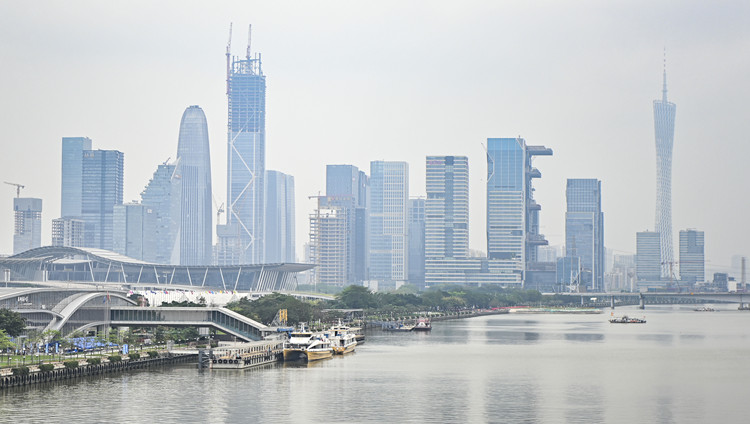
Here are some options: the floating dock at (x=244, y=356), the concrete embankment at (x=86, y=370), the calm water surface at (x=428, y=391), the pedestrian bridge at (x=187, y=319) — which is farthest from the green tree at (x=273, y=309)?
the concrete embankment at (x=86, y=370)

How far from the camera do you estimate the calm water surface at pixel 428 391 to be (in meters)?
72.4

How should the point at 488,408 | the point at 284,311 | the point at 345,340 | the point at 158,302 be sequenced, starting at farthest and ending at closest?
1. the point at 158,302
2. the point at 284,311
3. the point at 345,340
4. the point at 488,408

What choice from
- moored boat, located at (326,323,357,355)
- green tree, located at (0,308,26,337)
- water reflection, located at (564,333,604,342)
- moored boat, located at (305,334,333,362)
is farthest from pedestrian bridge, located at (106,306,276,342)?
water reflection, located at (564,333,604,342)

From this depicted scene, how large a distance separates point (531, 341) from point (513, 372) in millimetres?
52867

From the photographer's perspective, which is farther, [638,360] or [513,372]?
[638,360]

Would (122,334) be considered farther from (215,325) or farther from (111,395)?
(111,395)

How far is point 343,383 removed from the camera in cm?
9181

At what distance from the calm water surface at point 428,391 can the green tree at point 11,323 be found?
16.3 m

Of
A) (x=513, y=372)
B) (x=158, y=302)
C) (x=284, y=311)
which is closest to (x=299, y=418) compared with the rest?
(x=513, y=372)

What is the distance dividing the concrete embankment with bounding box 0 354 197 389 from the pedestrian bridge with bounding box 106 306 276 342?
12460 mm

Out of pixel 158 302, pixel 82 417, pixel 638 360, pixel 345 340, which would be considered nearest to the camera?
pixel 82 417

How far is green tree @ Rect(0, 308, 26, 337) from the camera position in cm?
10381

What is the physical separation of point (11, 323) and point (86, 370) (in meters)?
15.6

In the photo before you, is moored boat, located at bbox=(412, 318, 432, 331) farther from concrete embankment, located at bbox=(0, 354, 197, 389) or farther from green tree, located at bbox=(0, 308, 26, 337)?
green tree, located at bbox=(0, 308, 26, 337)
